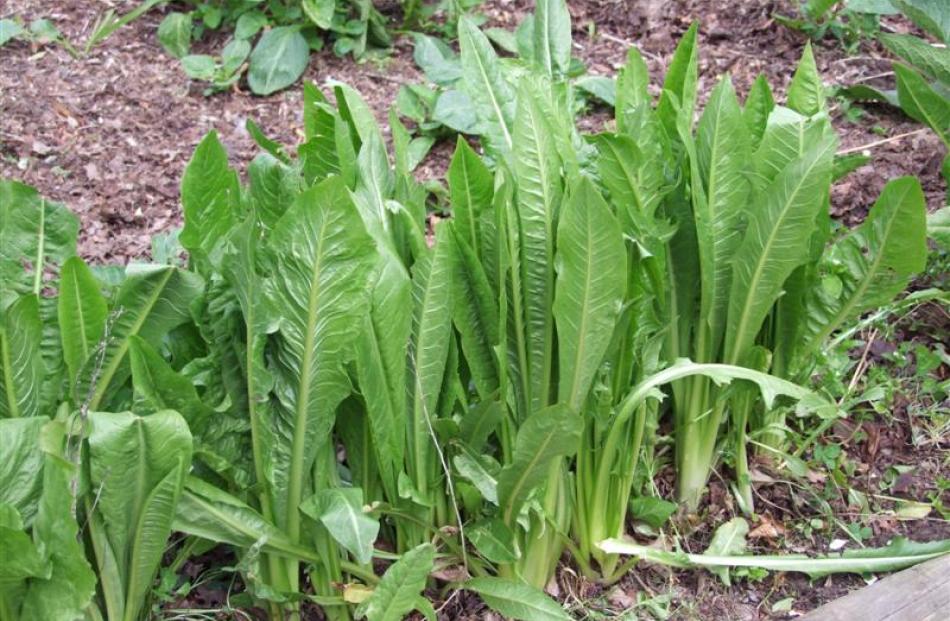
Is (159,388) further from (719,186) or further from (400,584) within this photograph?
(719,186)

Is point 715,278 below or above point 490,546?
above

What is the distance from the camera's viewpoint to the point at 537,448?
2.03 meters

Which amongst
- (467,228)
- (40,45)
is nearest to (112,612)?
(467,228)

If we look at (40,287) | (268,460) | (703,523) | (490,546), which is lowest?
(703,523)

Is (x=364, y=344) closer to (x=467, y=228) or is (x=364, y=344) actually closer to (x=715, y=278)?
(x=467, y=228)

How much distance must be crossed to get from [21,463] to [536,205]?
39.9 inches

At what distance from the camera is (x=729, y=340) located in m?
2.42

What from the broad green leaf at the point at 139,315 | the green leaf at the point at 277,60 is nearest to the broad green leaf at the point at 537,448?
the broad green leaf at the point at 139,315

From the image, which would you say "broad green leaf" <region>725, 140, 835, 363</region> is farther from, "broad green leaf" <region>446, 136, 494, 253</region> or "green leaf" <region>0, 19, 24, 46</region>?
"green leaf" <region>0, 19, 24, 46</region>

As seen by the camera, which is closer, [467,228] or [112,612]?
[112,612]

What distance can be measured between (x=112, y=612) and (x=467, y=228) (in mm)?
942

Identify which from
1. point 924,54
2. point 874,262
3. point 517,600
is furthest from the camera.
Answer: point 924,54

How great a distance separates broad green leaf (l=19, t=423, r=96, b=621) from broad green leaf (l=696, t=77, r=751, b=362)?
127 centimetres

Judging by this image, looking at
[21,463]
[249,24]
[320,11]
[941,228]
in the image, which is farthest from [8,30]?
[941,228]
